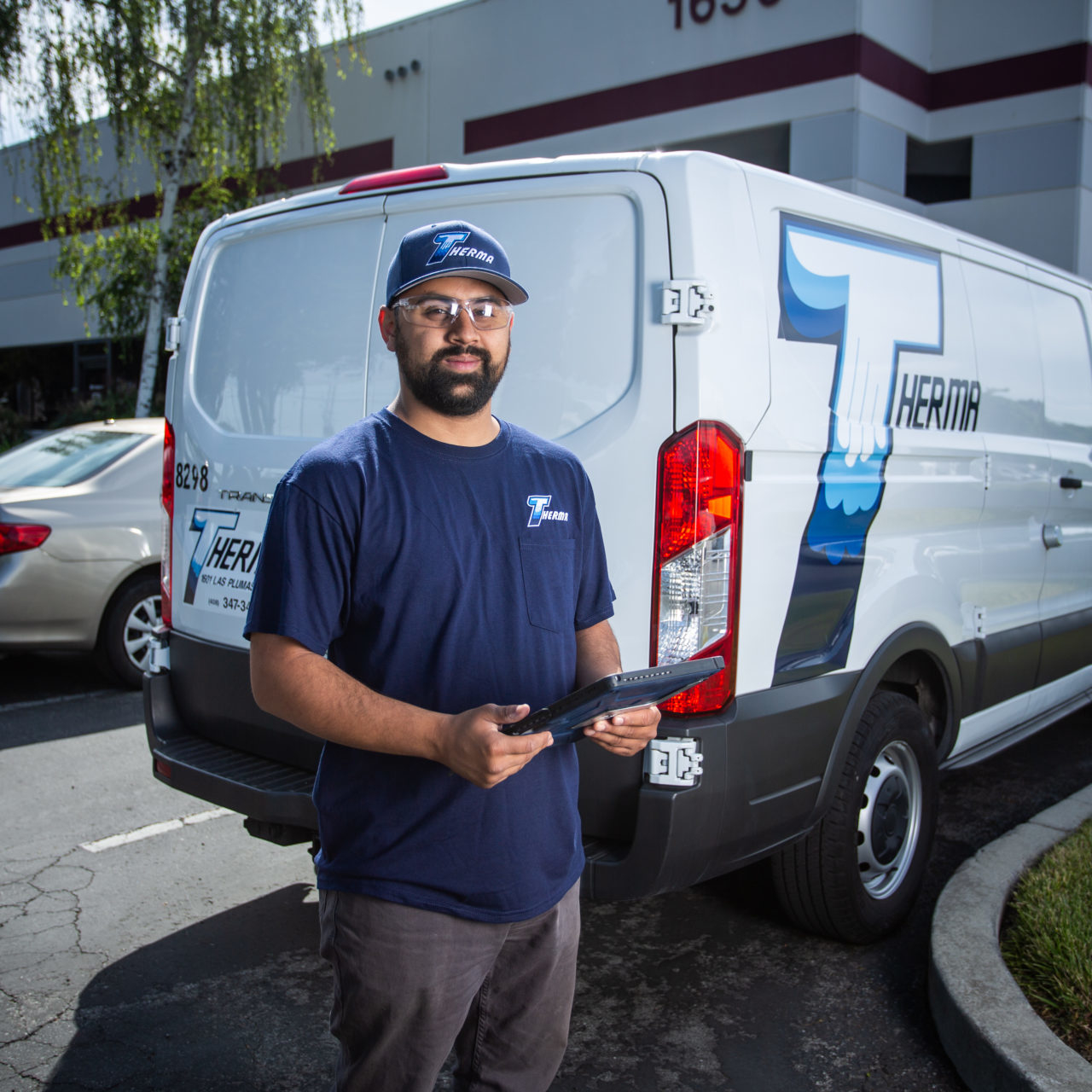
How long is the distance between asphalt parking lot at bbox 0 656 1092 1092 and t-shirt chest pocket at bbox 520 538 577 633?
148 centimetres

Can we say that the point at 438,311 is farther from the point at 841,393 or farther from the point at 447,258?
the point at 841,393

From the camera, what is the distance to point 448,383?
190 cm

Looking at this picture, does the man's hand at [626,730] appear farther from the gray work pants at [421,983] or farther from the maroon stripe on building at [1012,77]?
the maroon stripe on building at [1012,77]

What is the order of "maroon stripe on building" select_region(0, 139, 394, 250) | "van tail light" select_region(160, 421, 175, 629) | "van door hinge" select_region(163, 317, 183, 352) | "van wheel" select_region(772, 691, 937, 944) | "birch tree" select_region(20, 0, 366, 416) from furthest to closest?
1. "maroon stripe on building" select_region(0, 139, 394, 250)
2. "birch tree" select_region(20, 0, 366, 416)
3. "van door hinge" select_region(163, 317, 183, 352)
4. "van tail light" select_region(160, 421, 175, 629)
5. "van wheel" select_region(772, 691, 937, 944)

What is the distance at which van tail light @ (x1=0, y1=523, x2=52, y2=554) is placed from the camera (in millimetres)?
6270

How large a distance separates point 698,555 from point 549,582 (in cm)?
82

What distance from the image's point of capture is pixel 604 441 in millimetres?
2756

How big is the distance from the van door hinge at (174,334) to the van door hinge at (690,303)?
202 centimetres

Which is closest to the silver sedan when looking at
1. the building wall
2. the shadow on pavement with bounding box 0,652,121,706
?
the shadow on pavement with bounding box 0,652,121,706

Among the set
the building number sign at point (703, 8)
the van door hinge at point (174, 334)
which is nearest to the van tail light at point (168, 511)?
the van door hinge at point (174, 334)

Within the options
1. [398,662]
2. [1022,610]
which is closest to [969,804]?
[1022,610]

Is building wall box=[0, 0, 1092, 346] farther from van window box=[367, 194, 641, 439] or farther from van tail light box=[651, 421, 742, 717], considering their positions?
van tail light box=[651, 421, 742, 717]

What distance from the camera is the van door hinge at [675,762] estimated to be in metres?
2.67

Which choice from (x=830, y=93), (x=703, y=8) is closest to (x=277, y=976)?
(x=830, y=93)
